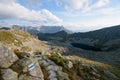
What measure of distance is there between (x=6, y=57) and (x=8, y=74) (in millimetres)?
3228

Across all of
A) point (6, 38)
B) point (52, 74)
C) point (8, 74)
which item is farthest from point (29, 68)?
point (6, 38)

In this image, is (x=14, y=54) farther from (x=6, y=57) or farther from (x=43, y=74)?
(x=43, y=74)

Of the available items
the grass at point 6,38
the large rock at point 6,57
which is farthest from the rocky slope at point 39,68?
the grass at point 6,38

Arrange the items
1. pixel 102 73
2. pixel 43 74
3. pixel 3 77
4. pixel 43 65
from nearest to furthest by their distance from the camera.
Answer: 1. pixel 3 77
2. pixel 43 74
3. pixel 43 65
4. pixel 102 73

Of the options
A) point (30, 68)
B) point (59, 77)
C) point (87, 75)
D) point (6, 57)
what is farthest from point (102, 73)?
point (6, 57)

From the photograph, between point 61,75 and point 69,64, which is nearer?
point 61,75

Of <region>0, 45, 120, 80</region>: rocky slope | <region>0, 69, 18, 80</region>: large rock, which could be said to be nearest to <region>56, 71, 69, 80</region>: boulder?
<region>0, 45, 120, 80</region>: rocky slope

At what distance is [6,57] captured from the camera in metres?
27.5

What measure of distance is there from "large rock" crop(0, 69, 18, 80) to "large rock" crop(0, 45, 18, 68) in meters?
1.12

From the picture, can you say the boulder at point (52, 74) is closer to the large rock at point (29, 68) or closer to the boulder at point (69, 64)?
the large rock at point (29, 68)

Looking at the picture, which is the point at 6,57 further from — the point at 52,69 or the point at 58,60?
the point at 58,60

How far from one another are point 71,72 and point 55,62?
9.57ft

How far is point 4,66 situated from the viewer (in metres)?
26.2

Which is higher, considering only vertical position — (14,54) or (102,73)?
(14,54)
